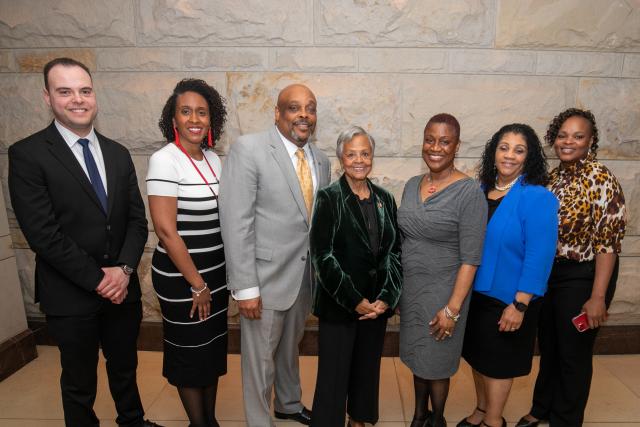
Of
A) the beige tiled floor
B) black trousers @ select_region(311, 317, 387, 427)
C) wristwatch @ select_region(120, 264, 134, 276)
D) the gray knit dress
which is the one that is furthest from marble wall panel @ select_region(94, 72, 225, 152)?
black trousers @ select_region(311, 317, 387, 427)

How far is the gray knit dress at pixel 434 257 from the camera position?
6.07ft

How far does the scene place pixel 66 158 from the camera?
1.76 metres

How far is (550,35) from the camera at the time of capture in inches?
112

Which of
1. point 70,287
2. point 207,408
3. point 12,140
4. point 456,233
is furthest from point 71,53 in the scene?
point 456,233

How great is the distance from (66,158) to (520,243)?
1.99m

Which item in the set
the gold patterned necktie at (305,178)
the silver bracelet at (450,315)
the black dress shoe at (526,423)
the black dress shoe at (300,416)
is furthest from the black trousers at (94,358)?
the black dress shoe at (526,423)

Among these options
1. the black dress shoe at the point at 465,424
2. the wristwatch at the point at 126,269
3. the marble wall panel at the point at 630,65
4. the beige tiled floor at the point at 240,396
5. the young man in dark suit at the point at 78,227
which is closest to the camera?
the young man in dark suit at the point at 78,227

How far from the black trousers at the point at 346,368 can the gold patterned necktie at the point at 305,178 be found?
1.89 ft

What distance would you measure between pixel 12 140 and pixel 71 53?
0.77m

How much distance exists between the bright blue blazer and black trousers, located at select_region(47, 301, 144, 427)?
1.73 m

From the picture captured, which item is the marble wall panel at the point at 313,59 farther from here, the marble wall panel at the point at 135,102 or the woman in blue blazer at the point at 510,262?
the woman in blue blazer at the point at 510,262

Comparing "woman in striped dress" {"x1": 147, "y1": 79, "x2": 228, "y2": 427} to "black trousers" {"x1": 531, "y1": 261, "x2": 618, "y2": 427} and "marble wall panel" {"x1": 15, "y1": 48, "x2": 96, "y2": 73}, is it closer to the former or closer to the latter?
"marble wall panel" {"x1": 15, "y1": 48, "x2": 96, "y2": 73}

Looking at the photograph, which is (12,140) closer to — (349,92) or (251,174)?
(251,174)

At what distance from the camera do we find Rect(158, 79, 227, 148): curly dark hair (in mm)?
1967
